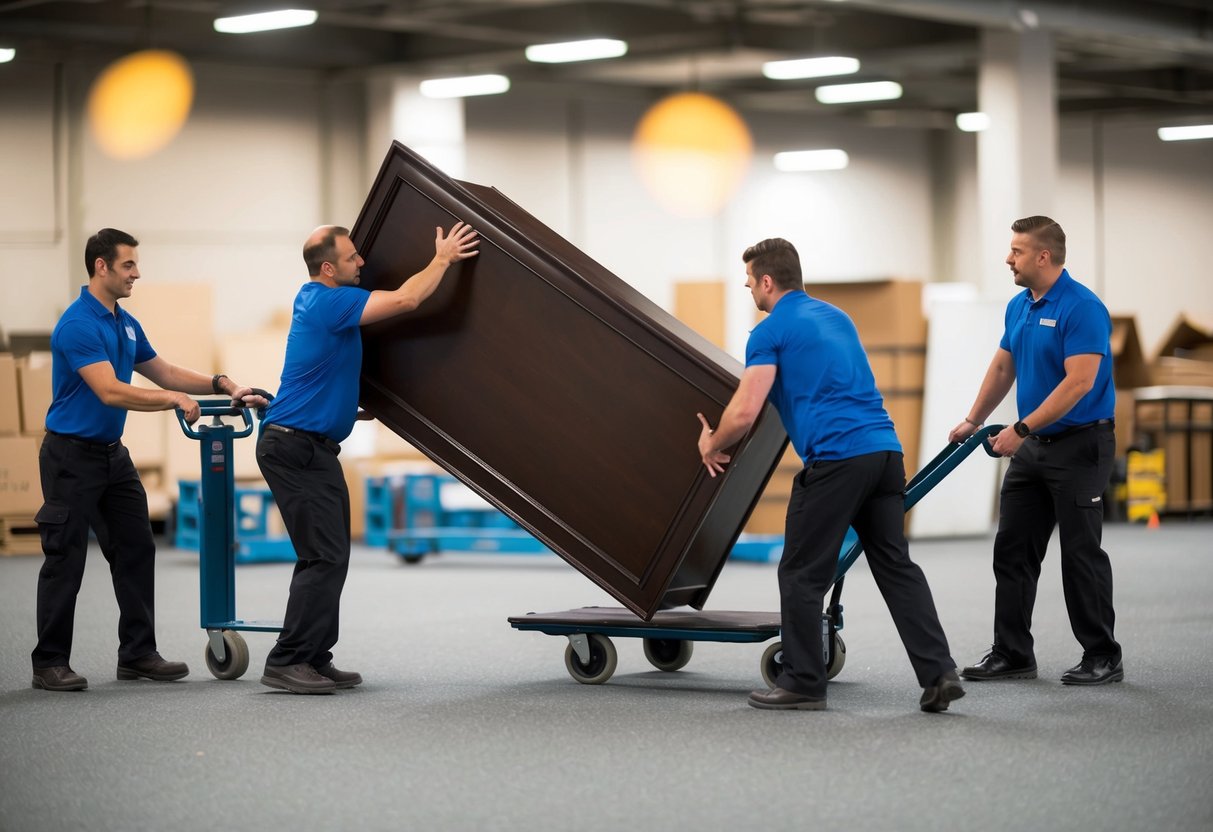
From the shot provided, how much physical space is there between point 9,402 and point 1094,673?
9789mm

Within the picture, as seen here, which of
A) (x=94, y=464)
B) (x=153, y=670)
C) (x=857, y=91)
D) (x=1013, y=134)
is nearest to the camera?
(x=94, y=464)

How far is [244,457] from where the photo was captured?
14141 millimetres

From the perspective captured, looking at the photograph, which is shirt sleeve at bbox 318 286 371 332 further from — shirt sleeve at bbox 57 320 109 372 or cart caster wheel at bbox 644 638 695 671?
cart caster wheel at bbox 644 638 695 671

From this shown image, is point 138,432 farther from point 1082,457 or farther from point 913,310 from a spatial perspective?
point 1082,457

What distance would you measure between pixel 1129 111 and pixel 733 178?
615 cm

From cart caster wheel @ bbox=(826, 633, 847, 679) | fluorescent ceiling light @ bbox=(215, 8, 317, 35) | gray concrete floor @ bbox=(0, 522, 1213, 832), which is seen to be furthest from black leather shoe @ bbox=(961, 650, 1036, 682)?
fluorescent ceiling light @ bbox=(215, 8, 317, 35)

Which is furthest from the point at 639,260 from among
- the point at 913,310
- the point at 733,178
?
the point at 913,310

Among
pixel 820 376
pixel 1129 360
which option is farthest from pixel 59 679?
pixel 1129 360

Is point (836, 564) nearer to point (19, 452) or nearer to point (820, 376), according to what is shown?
point (820, 376)

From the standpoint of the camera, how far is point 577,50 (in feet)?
51.0

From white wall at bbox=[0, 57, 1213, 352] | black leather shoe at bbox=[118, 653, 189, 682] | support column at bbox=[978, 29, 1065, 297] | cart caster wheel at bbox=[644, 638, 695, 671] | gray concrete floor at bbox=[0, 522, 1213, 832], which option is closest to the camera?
gray concrete floor at bbox=[0, 522, 1213, 832]

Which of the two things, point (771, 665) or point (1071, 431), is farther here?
point (1071, 431)

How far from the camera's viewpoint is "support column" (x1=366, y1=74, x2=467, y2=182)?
17.0 m

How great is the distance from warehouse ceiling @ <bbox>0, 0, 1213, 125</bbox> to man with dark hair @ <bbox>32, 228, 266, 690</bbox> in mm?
8269
